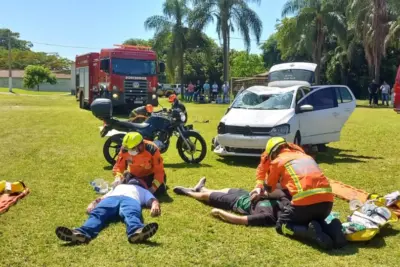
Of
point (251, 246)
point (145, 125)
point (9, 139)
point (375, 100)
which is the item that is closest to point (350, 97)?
point (145, 125)

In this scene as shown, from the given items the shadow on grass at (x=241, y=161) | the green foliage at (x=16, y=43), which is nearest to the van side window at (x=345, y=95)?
the shadow on grass at (x=241, y=161)

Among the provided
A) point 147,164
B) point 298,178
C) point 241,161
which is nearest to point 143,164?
point 147,164

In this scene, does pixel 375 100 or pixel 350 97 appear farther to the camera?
pixel 375 100

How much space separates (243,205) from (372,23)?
32.9 meters

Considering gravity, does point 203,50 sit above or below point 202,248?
above

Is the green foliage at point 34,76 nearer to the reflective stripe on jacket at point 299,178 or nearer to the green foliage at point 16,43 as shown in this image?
the green foliage at point 16,43

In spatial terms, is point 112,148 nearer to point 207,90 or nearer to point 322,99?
point 322,99

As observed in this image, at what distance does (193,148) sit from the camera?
9914 millimetres

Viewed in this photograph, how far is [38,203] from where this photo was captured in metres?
6.47

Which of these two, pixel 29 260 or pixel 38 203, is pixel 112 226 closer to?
pixel 29 260

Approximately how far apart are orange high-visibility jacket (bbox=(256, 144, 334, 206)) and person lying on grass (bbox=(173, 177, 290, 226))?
7.1 inches

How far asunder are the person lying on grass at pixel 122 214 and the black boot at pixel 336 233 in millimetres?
1760

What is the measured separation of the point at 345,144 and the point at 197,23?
27.1 m

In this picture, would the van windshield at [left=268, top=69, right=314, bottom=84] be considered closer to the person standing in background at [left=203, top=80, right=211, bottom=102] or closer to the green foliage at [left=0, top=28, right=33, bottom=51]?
the person standing in background at [left=203, top=80, right=211, bottom=102]
